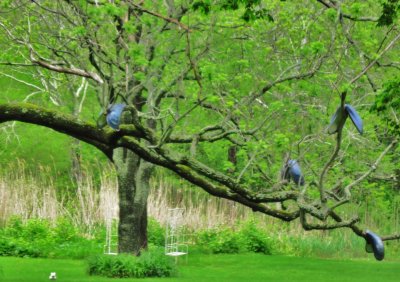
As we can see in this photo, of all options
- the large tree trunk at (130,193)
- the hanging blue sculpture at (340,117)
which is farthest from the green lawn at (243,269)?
the hanging blue sculpture at (340,117)

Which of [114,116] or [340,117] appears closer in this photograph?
[340,117]

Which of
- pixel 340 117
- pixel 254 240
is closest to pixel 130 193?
pixel 254 240

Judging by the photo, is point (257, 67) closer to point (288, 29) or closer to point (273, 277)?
point (288, 29)

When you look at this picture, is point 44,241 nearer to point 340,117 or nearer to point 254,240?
point 254,240

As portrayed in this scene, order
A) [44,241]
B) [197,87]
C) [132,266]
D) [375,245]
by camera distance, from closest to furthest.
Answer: [375,245]
[132,266]
[197,87]
[44,241]

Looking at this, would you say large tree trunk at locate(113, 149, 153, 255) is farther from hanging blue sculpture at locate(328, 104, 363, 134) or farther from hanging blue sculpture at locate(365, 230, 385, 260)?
hanging blue sculpture at locate(328, 104, 363, 134)

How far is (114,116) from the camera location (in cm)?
985

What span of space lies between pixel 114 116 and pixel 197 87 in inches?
415

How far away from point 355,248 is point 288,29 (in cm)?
686

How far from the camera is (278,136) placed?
18328 mm

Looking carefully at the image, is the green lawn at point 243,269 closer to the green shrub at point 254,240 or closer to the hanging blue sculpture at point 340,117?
the green shrub at point 254,240

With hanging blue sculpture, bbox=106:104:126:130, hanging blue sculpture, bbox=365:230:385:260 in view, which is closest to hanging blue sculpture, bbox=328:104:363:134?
hanging blue sculpture, bbox=365:230:385:260

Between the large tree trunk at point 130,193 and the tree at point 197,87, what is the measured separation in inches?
1.0

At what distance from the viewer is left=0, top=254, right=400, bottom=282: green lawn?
19203mm
